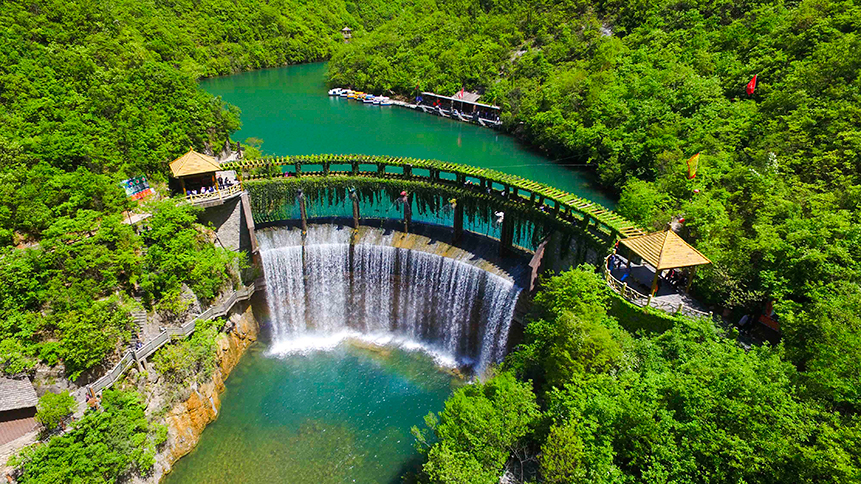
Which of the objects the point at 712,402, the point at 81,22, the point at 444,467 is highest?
the point at 81,22

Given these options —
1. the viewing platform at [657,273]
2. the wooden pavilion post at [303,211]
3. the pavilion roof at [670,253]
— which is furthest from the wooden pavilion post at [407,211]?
the pavilion roof at [670,253]

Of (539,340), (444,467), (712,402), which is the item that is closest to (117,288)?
(444,467)

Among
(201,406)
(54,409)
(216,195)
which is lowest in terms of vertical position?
(201,406)

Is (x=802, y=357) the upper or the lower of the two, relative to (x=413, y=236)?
upper

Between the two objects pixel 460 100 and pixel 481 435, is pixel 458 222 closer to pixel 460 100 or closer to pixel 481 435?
pixel 481 435

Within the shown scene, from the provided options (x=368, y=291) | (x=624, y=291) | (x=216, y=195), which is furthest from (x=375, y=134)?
(x=624, y=291)

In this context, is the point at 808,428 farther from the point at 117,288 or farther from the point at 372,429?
the point at 117,288
